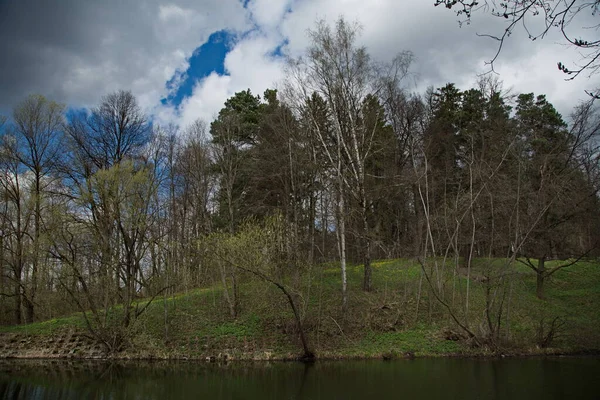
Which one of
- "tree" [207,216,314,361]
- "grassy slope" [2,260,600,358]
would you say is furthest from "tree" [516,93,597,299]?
"tree" [207,216,314,361]

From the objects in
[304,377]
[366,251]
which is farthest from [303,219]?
[304,377]

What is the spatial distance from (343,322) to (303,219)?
24.7 ft

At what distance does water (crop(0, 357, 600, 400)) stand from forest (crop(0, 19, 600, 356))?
7.16 ft

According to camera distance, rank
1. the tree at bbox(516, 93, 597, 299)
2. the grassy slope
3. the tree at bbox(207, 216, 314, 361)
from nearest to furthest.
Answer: the tree at bbox(207, 216, 314, 361) < the grassy slope < the tree at bbox(516, 93, 597, 299)

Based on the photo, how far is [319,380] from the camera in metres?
13.2

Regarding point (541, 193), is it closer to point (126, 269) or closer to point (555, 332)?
point (555, 332)

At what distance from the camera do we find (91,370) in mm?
16250

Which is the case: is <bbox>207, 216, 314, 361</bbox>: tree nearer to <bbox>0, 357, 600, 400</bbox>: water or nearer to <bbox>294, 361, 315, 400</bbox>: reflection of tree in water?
<bbox>294, 361, 315, 400</bbox>: reflection of tree in water

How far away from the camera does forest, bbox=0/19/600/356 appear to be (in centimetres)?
1797

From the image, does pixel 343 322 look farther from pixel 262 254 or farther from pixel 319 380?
pixel 319 380

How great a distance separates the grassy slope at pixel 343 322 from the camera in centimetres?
1708

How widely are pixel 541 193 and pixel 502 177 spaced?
5.90ft

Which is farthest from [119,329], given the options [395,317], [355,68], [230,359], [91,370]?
[355,68]

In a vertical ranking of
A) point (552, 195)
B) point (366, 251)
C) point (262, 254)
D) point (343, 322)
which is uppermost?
point (552, 195)
